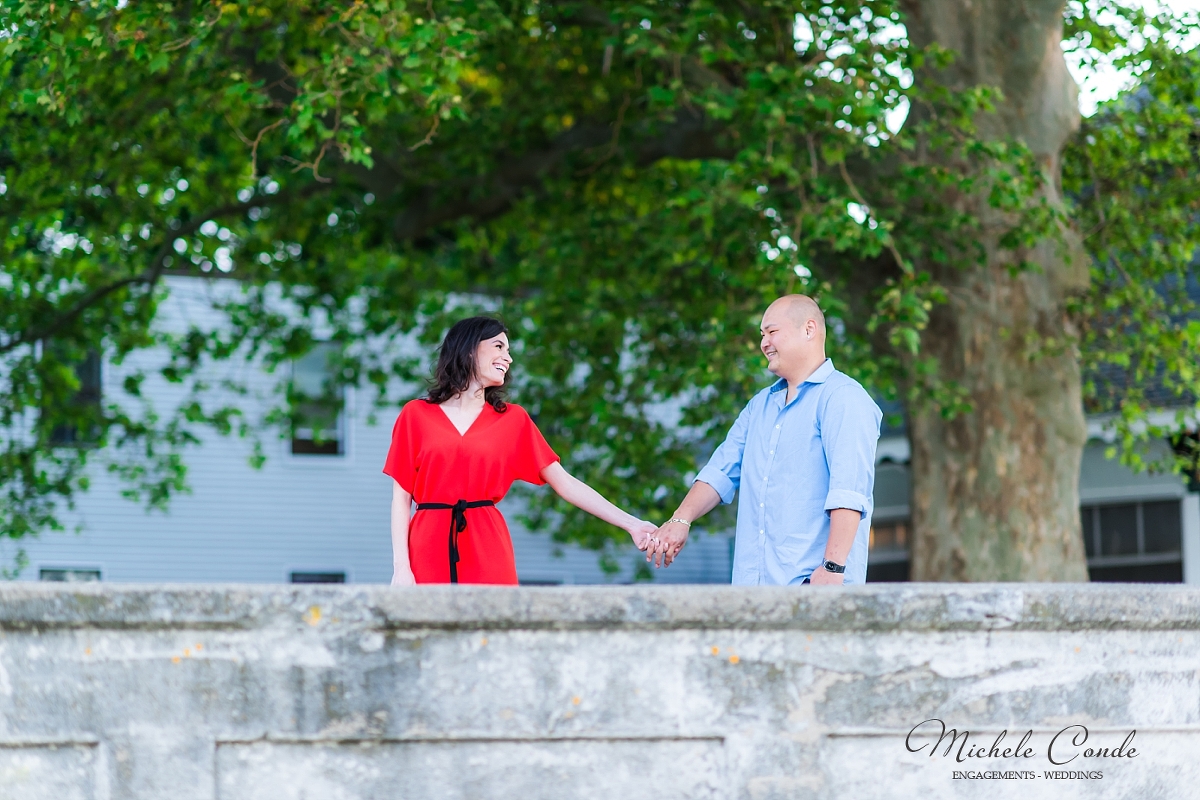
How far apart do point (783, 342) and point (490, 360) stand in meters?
1.08

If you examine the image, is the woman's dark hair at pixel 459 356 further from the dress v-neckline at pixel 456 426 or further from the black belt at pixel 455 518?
the black belt at pixel 455 518

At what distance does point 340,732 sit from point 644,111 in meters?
9.37

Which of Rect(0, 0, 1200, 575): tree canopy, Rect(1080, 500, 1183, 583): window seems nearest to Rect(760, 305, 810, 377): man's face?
Rect(0, 0, 1200, 575): tree canopy

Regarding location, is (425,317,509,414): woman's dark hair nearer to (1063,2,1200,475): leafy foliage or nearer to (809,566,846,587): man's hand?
(809,566,846,587): man's hand

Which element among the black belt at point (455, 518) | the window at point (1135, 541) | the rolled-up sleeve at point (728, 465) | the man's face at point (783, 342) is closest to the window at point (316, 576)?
the window at point (1135, 541)

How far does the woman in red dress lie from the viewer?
16.8 ft

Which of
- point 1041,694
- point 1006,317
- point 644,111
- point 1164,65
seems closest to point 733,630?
point 1041,694

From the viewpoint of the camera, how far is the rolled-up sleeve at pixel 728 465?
528 cm

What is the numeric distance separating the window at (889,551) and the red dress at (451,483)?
41.6 feet

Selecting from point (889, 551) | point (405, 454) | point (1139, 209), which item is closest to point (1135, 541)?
point (889, 551)

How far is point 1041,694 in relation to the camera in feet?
12.8

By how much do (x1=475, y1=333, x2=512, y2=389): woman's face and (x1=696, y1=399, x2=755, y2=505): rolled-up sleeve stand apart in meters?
0.85

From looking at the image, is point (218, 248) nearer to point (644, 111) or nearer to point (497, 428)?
point (644, 111)

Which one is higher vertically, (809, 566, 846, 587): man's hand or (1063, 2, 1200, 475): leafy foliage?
(1063, 2, 1200, 475): leafy foliage
